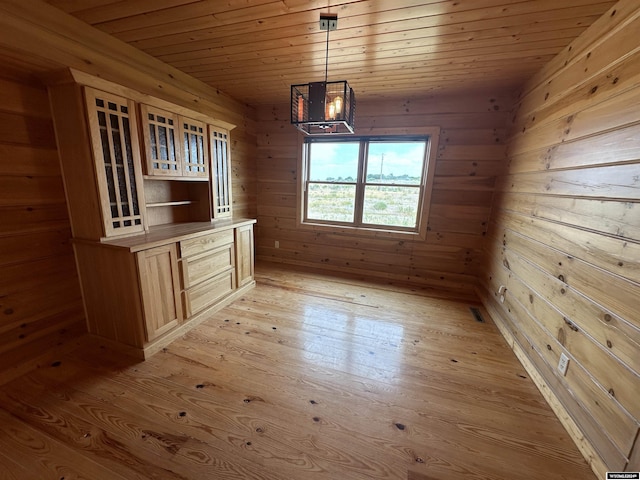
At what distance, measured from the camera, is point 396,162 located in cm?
347

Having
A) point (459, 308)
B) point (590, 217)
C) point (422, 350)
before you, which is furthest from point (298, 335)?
point (590, 217)

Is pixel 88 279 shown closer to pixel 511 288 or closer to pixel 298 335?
pixel 298 335

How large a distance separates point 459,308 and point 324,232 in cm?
203

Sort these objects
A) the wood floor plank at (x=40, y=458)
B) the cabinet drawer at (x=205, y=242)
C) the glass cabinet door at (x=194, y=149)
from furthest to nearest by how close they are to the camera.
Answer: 1. the glass cabinet door at (x=194, y=149)
2. the cabinet drawer at (x=205, y=242)
3. the wood floor plank at (x=40, y=458)

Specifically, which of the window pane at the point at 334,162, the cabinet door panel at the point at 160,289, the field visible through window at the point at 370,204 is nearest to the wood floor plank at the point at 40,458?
the cabinet door panel at the point at 160,289

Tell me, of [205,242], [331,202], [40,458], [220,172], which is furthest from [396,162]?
[40,458]

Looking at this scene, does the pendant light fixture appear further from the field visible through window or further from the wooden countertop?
the field visible through window

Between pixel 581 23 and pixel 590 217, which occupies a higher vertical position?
pixel 581 23

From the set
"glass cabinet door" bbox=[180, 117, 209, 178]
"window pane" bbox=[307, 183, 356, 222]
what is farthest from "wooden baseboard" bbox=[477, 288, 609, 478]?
"glass cabinet door" bbox=[180, 117, 209, 178]

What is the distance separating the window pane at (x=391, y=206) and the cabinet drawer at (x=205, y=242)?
1.97 m

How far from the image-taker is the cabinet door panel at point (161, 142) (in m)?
2.05

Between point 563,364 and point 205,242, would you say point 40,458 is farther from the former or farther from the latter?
point 563,364

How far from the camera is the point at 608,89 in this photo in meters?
1.48

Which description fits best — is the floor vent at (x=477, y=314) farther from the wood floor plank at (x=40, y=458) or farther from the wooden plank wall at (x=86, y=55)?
the wooden plank wall at (x=86, y=55)
